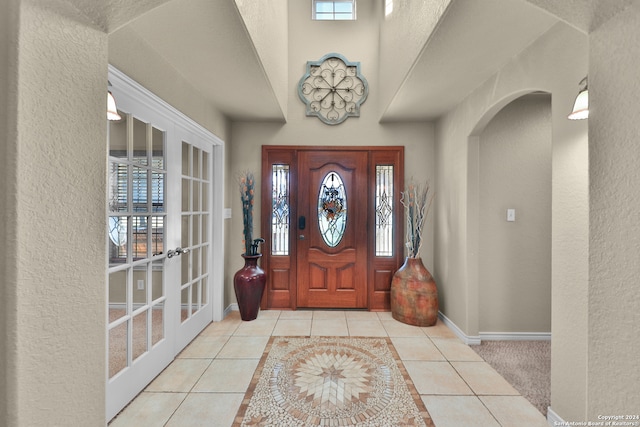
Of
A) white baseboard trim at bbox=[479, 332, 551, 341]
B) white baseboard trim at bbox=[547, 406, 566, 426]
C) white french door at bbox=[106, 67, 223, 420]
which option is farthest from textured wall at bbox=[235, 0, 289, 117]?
white baseboard trim at bbox=[479, 332, 551, 341]

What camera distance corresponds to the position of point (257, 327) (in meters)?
3.04

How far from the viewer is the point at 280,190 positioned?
3.55 m

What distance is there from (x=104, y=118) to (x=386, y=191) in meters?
2.95

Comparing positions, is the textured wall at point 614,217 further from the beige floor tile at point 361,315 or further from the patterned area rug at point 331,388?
the beige floor tile at point 361,315

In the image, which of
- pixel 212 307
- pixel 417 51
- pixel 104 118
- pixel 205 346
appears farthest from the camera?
pixel 212 307

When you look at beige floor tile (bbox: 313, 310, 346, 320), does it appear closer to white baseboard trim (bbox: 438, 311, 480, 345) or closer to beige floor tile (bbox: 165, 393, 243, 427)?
white baseboard trim (bbox: 438, 311, 480, 345)

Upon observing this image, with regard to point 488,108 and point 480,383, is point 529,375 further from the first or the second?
point 488,108

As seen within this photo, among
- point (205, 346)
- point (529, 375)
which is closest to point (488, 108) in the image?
point (529, 375)

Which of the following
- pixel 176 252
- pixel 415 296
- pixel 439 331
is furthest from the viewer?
pixel 415 296

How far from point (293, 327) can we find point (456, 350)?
4.91 ft

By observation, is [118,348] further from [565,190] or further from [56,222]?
[565,190]

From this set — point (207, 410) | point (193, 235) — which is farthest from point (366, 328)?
point (193, 235)

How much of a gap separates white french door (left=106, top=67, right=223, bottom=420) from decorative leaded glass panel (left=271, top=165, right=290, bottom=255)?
2.77 feet

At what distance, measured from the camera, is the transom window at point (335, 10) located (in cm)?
364
